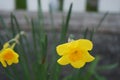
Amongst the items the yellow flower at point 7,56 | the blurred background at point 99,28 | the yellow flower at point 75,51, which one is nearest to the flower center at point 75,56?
the yellow flower at point 75,51

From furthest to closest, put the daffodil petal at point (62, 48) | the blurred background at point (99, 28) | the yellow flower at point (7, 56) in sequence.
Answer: the blurred background at point (99, 28)
the yellow flower at point (7, 56)
the daffodil petal at point (62, 48)

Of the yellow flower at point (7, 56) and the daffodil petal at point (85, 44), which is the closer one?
the daffodil petal at point (85, 44)

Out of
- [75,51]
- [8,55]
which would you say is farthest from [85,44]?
[8,55]

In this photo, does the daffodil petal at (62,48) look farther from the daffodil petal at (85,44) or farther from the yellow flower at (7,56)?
the yellow flower at (7,56)

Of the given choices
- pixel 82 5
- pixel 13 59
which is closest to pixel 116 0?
pixel 82 5

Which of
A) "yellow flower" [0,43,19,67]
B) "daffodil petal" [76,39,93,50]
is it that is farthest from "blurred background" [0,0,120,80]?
"daffodil petal" [76,39,93,50]

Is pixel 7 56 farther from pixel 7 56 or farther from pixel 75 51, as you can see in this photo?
pixel 75 51

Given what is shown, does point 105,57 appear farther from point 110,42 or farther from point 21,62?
point 21,62

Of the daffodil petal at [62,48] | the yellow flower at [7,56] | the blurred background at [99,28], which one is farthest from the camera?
the blurred background at [99,28]
